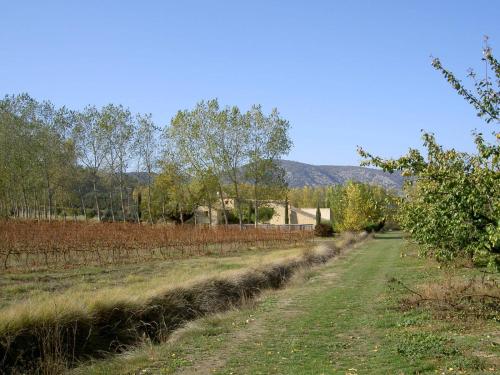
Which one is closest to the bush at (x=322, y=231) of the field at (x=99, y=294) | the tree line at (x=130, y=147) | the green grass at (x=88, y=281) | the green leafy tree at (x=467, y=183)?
the tree line at (x=130, y=147)

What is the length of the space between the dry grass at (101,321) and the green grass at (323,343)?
3.02 feet

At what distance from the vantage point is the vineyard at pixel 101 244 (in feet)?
73.5

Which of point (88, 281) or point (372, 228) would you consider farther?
point (372, 228)

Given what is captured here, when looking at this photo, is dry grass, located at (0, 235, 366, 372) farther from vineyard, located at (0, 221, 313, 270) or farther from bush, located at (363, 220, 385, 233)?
bush, located at (363, 220, 385, 233)

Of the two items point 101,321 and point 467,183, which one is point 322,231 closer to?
point 101,321

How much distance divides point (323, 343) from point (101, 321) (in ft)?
16.3

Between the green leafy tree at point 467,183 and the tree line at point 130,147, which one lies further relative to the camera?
the tree line at point 130,147

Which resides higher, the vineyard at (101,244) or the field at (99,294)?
the vineyard at (101,244)

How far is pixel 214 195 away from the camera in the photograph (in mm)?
63062

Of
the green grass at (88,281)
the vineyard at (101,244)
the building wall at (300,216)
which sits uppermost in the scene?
the building wall at (300,216)

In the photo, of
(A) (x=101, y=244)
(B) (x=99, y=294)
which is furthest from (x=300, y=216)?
(B) (x=99, y=294)

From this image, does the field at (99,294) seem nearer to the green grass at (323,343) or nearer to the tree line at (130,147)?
the green grass at (323,343)

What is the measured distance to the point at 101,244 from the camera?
86.5 feet

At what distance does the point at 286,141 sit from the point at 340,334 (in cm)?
4371
